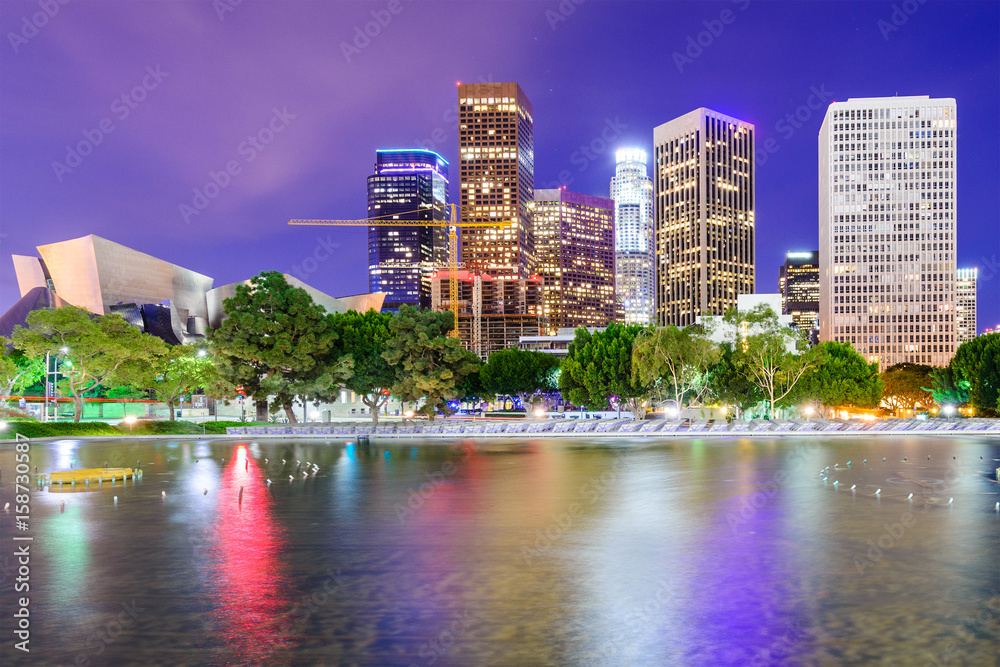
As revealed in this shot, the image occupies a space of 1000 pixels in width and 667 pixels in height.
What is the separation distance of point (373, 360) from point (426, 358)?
4.66 metres

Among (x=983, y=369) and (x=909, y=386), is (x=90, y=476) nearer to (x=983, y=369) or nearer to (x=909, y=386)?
(x=983, y=369)

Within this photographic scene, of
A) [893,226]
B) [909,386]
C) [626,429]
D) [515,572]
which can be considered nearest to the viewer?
[515,572]

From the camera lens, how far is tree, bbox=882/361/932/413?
92562 mm

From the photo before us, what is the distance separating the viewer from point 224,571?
11234 mm

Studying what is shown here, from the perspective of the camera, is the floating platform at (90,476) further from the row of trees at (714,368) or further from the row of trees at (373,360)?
the row of trees at (714,368)

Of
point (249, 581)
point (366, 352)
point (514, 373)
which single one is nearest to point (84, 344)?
point (366, 352)

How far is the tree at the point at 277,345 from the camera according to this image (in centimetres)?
4772

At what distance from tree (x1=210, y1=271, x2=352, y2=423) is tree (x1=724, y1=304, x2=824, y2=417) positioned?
31.1 meters

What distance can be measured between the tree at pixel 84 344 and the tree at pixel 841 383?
54746 mm

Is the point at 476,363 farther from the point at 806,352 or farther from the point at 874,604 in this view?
the point at 874,604

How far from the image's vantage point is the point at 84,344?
47312 millimetres

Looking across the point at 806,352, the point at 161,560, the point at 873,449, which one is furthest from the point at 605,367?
the point at 161,560

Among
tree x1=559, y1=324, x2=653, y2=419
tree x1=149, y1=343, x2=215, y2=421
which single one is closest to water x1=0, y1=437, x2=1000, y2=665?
tree x1=149, y1=343, x2=215, y2=421

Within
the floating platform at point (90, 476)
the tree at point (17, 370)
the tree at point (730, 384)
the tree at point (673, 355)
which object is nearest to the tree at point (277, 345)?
the tree at point (17, 370)
